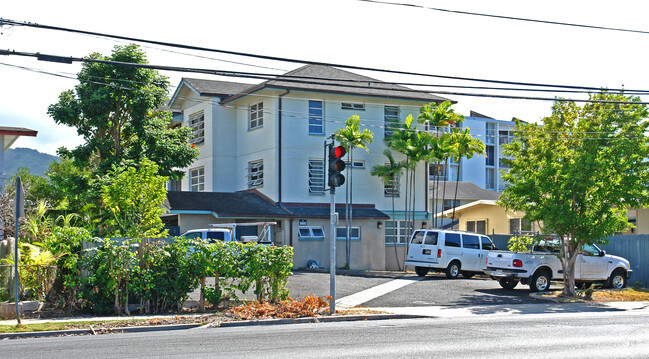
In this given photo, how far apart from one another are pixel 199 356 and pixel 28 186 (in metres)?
24.4

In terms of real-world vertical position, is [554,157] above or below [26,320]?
above

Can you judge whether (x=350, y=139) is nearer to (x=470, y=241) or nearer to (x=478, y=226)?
(x=470, y=241)

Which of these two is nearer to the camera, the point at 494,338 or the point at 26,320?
the point at 494,338

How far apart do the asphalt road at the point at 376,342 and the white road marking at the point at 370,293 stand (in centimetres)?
392

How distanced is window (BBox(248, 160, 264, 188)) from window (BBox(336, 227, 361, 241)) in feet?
15.6

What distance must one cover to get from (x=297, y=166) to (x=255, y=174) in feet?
8.71

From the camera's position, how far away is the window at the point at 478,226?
43.1m

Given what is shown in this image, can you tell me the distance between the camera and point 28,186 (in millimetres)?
31734

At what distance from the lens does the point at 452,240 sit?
28.4m

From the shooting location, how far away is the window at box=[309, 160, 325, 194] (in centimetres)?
3572

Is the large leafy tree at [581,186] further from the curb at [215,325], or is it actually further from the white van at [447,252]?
the curb at [215,325]

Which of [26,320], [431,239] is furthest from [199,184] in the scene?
[26,320]

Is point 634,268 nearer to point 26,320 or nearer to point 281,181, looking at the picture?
point 281,181

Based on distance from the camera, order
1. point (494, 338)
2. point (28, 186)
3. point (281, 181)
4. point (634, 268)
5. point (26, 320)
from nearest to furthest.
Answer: point (494, 338), point (26, 320), point (634, 268), point (28, 186), point (281, 181)
